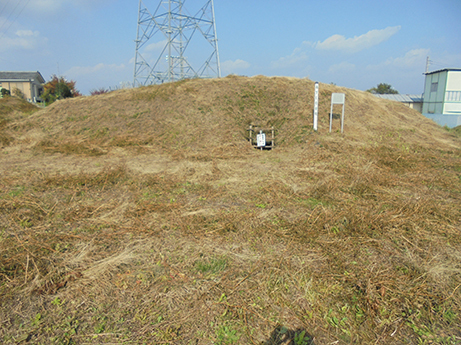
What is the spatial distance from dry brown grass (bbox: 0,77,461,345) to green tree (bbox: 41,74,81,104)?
23750 mm

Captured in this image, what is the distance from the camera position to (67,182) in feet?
22.8

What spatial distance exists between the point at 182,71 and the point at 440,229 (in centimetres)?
1961

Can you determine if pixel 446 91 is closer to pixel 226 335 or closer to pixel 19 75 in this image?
pixel 226 335

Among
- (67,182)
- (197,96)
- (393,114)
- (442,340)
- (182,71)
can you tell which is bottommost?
(442,340)

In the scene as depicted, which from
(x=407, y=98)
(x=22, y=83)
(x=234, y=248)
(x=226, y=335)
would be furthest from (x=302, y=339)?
(x=22, y=83)

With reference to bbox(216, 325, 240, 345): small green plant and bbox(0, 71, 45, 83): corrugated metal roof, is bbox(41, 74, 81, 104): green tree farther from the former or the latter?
bbox(216, 325, 240, 345): small green plant

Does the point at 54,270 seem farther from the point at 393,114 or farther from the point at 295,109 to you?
the point at 393,114

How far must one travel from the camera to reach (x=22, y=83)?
1406 inches

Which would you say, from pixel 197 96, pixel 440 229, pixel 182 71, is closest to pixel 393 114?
pixel 197 96

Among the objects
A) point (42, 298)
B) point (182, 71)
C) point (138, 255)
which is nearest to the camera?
point (42, 298)

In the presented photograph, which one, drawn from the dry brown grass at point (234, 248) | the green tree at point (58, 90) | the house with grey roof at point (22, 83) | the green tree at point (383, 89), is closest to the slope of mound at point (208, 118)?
the dry brown grass at point (234, 248)

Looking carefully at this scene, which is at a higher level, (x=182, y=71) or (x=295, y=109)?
(x=182, y=71)

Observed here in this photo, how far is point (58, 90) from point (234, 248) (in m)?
33.4

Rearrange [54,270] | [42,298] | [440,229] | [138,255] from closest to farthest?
[42,298]
[54,270]
[138,255]
[440,229]
